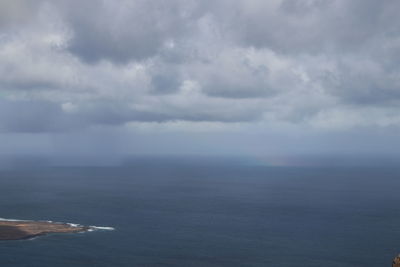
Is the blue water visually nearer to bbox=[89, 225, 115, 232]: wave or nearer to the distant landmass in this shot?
bbox=[89, 225, 115, 232]: wave

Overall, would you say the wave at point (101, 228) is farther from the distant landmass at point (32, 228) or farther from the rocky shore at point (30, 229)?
the rocky shore at point (30, 229)

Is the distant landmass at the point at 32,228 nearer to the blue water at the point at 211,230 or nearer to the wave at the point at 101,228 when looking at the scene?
the wave at the point at 101,228

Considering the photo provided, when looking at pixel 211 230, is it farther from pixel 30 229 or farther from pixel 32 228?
pixel 30 229

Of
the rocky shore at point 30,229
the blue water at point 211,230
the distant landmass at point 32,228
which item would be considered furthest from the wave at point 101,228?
the blue water at point 211,230

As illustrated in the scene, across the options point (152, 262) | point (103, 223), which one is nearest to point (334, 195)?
point (103, 223)

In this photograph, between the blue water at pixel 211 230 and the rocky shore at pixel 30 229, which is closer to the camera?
the blue water at pixel 211 230

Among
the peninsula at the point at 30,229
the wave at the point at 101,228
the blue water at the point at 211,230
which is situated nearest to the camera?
the blue water at the point at 211,230

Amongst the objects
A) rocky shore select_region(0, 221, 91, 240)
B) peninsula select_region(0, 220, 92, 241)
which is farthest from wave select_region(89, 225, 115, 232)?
rocky shore select_region(0, 221, 91, 240)

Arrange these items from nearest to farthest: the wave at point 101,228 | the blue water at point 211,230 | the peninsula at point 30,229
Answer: the blue water at point 211,230 → the peninsula at point 30,229 → the wave at point 101,228
